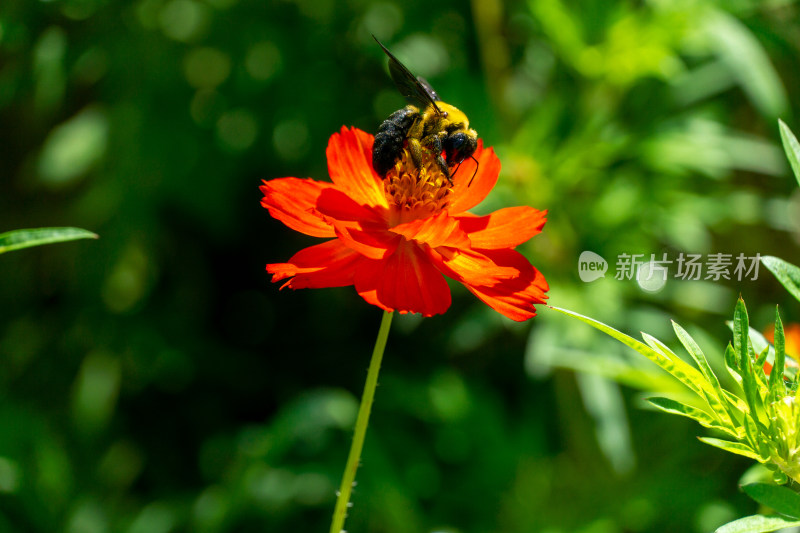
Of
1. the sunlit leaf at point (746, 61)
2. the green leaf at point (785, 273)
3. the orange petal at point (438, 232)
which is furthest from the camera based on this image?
the sunlit leaf at point (746, 61)

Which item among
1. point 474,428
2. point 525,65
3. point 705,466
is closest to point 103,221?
point 474,428

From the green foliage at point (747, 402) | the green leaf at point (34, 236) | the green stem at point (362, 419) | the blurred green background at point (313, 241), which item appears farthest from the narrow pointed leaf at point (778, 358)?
the blurred green background at point (313, 241)

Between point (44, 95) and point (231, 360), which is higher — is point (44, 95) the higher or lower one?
the higher one

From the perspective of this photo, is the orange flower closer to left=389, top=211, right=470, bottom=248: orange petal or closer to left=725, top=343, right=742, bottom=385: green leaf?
left=389, top=211, right=470, bottom=248: orange petal

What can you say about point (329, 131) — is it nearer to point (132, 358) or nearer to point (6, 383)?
point (132, 358)

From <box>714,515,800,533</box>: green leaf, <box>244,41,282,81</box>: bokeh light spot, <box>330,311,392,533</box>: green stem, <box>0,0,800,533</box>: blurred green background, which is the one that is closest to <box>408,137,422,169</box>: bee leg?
<box>330,311,392,533</box>: green stem

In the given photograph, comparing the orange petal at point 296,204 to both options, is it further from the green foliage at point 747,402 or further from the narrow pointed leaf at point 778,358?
the narrow pointed leaf at point 778,358
